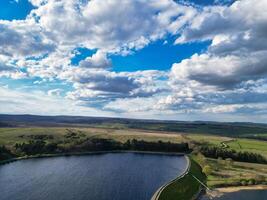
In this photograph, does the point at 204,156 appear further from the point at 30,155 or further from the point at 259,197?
the point at 30,155

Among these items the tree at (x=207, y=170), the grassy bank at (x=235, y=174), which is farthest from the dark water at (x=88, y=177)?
the grassy bank at (x=235, y=174)

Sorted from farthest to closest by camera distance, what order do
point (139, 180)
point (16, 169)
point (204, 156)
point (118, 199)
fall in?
point (204, 156)
point (16, 169)
point (139, 180)
point (118, 199)

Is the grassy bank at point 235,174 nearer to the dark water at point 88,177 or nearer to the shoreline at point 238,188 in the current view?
the shoreline at point 238,188

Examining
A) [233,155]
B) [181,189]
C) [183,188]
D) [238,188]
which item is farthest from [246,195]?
[233,155]

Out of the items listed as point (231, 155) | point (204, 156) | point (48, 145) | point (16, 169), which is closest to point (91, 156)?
point (48, 145)

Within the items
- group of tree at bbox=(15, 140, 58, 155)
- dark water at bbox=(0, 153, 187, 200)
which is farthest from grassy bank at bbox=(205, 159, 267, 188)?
group of tree at bbox=(15, 140, 58, 155)

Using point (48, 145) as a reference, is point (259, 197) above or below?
below
